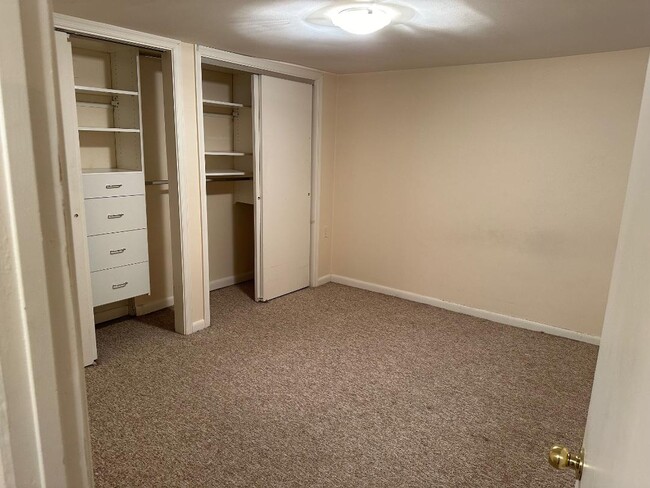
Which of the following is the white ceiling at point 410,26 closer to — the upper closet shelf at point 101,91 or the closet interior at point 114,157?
the upper closet shelf at point 101,91

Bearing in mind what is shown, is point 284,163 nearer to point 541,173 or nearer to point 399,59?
point 399,59

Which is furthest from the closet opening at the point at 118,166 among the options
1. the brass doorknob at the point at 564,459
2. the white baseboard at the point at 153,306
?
the brass doorknob at the point at 564,459

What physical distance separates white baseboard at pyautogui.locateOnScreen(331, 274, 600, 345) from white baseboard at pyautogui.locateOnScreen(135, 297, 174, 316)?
5.75 ft

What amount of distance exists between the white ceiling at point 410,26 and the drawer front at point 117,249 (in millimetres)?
1415

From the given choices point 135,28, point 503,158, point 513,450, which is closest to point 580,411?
point 513,450

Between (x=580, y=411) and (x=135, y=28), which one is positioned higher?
(x=135, y=28)

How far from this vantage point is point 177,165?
328cm

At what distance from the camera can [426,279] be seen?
4.32 meters

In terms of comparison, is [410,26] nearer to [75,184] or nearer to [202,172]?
[202,172]

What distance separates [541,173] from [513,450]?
86.3 inches

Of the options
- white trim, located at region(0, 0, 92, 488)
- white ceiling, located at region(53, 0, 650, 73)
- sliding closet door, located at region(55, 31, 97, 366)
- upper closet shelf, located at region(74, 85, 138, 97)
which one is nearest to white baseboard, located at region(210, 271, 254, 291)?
sliding closet door, located at region(55, 31, 97, 366)

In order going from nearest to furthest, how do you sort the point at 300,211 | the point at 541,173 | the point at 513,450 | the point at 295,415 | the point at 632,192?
1. the point at 632,192
2. the point at 513,450
3. the point at 295,415
4. the point at 541,173
5. the point at 300,211

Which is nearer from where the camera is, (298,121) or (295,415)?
(295,415)

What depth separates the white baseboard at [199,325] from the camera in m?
3.55
